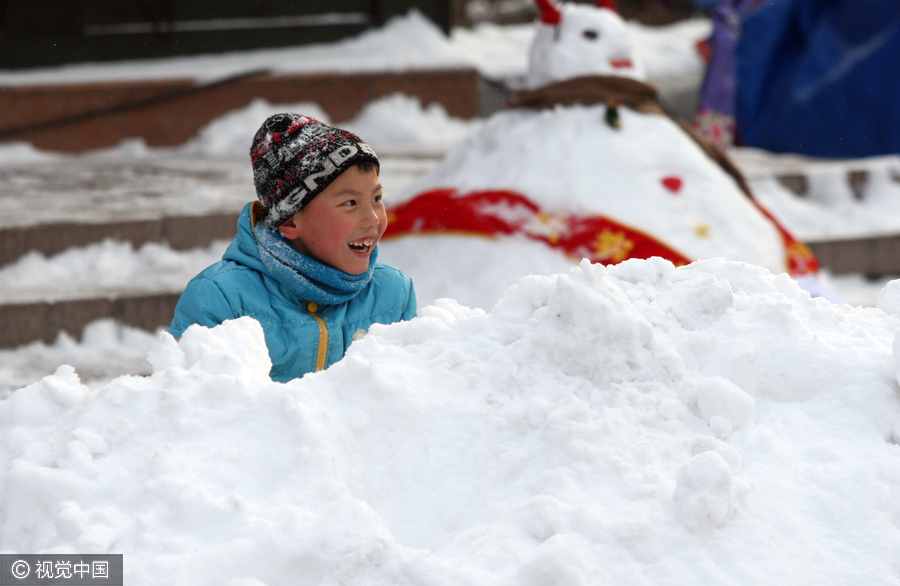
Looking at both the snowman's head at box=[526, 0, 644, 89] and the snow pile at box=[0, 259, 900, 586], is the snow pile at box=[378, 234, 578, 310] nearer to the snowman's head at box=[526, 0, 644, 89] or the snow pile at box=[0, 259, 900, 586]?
the snowman's head at box=[526, 0, 644, 89]

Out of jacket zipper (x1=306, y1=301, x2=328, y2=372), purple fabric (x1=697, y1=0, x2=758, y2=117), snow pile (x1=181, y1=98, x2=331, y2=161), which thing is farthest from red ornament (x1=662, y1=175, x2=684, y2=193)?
purple fabric (x1=697, y1=0, x2=758, y2=117)

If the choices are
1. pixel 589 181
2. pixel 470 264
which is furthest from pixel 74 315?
pixel 589 181

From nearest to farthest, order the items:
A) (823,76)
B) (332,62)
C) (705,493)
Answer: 1. (705,493)
2. (823,76)
3. (332,62)

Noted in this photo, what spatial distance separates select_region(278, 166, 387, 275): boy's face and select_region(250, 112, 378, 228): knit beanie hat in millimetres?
21

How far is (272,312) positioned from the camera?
200 centimetres

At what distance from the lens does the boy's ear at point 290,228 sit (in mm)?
2008

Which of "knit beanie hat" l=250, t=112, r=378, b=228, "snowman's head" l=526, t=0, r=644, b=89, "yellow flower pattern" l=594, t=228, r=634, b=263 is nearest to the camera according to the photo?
"knit beanie hat" l=250, t=112, r=378, b=228

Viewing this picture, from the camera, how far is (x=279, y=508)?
1185mm

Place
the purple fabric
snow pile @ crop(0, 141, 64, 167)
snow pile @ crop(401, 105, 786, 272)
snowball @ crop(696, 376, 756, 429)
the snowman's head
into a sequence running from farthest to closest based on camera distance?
the purple fabric
snow pile @ crop(0, 141, 64, 167)
the snowman's head
snow pile @ crop(401, 105, 786, 272)
snowball @ crop(696, 376, 756, 429)

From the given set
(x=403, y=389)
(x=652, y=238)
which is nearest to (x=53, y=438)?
(x=403, y=389)

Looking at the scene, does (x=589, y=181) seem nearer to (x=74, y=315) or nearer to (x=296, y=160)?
(x=296, y=160)

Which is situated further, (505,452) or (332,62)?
(332,62)

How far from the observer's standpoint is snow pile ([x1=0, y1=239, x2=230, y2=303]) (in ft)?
13.2

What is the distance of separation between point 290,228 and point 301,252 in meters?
0.06
